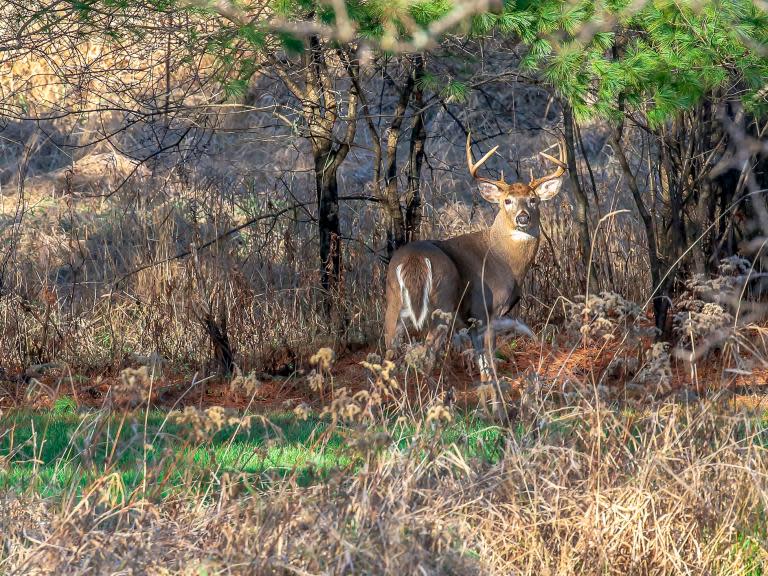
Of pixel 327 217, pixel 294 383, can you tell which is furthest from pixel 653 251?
pixel 294 383

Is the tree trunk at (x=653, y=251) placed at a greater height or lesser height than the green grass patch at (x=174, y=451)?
greater

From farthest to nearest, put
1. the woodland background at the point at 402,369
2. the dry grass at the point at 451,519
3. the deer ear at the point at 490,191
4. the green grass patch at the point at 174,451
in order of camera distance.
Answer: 1. the deer ear at the point at 490,191
2. the green grass patch at the point at 174,451
3. the woodland background at the point at 402,369
4. the dry grass at the point at 451,519

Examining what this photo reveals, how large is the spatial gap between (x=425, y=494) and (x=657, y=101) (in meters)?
2.58

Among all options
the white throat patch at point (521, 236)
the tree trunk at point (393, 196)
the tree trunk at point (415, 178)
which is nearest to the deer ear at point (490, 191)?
the white throat patch at point (521, 236)

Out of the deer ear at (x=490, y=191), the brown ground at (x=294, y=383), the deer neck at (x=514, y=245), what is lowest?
the brown ground at (x=294, y=383)

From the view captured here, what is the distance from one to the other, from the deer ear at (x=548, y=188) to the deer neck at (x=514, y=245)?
0.26m

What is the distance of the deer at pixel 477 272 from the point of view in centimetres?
828

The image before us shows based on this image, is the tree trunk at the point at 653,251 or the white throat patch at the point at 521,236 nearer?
the tree trunk at the point at 653,251

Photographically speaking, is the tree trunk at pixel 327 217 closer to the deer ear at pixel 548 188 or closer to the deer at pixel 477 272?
the deer at pixel 477 272

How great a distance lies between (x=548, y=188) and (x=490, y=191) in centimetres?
44

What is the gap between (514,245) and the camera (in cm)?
920

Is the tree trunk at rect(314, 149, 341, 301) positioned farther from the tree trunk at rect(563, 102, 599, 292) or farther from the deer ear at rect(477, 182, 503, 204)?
the tree trunk at rect(563, 102, 599, 292)

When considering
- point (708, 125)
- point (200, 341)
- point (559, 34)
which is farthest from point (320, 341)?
point (559, 34)

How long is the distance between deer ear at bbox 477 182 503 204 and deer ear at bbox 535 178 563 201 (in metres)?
0.29
